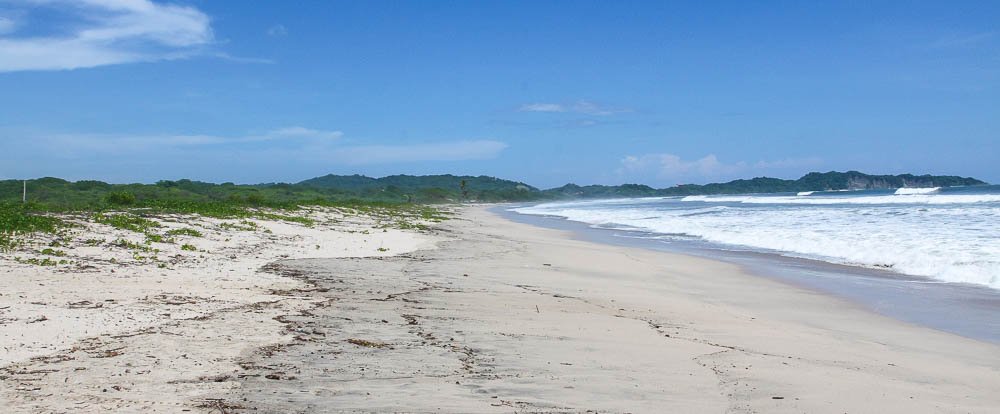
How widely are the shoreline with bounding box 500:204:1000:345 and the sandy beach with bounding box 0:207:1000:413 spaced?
55 centimetres

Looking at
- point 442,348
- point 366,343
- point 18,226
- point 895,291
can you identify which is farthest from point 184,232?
point 895,291

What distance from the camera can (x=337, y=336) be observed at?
6461mm

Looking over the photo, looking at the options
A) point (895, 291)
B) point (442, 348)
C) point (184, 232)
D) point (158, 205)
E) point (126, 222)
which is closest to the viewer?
point (442, 348)

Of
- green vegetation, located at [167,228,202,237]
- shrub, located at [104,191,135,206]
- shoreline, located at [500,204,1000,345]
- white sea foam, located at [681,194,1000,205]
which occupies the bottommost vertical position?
shoreline, located at [500,204,1000,345]

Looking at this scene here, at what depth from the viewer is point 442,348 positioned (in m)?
6.13

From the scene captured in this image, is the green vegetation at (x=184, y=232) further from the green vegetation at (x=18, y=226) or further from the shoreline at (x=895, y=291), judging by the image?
the shoreline at (x=895, y=291)

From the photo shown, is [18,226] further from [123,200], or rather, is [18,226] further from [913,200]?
[913,200]

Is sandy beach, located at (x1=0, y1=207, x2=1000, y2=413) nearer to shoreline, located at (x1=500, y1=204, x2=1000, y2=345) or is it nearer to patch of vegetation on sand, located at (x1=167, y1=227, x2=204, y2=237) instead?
shoreline, located at (x1=500, y1=204, x2=1000, y2=345)

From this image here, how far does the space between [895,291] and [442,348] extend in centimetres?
877

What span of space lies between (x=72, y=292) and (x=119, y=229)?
7403 mm

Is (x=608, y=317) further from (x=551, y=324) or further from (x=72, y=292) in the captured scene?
(x=72, y=292)

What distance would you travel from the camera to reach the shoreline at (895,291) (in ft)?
28.6

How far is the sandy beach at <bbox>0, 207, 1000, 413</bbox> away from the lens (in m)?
4.64

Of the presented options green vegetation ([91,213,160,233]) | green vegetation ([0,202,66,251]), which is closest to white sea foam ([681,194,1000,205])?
green vegetation ([91,213,160,233])
